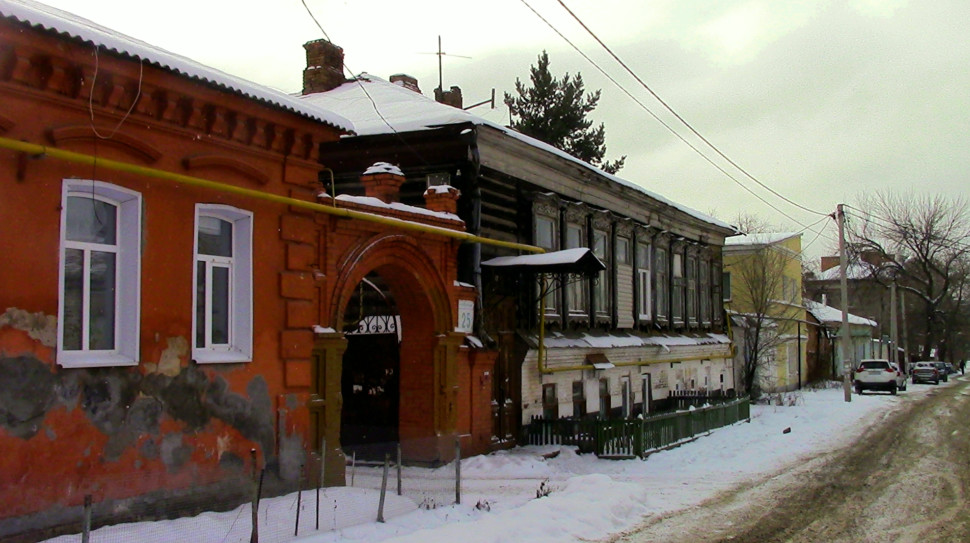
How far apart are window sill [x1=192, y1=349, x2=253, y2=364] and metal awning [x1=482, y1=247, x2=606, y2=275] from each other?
6.79 metres

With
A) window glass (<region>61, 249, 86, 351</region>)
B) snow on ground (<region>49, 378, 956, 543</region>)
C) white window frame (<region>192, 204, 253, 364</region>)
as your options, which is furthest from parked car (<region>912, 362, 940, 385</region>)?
window glass (<region>61, 249, 86, 351</region>)

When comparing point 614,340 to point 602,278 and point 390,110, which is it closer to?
point 602,278

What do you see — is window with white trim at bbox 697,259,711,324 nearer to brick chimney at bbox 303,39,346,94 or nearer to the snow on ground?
the snow on ground

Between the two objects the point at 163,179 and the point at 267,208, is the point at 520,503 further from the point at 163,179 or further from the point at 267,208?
the point at 163,179

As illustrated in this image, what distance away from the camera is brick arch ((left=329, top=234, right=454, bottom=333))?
12.9m

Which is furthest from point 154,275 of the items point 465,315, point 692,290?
point 692,290

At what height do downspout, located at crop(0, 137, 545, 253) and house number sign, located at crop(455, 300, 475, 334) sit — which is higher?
downspout, located at crop(0, 137, 545, 253)

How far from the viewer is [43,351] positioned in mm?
8422

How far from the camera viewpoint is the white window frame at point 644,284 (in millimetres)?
24641

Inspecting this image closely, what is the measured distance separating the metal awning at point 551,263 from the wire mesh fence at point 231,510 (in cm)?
525

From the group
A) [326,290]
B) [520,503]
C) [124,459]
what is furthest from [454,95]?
[124,459]

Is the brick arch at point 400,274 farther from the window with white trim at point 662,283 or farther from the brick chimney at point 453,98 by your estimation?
the window with white trim at point 662,283

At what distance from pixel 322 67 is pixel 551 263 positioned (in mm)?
8966

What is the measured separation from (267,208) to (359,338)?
567 cm
